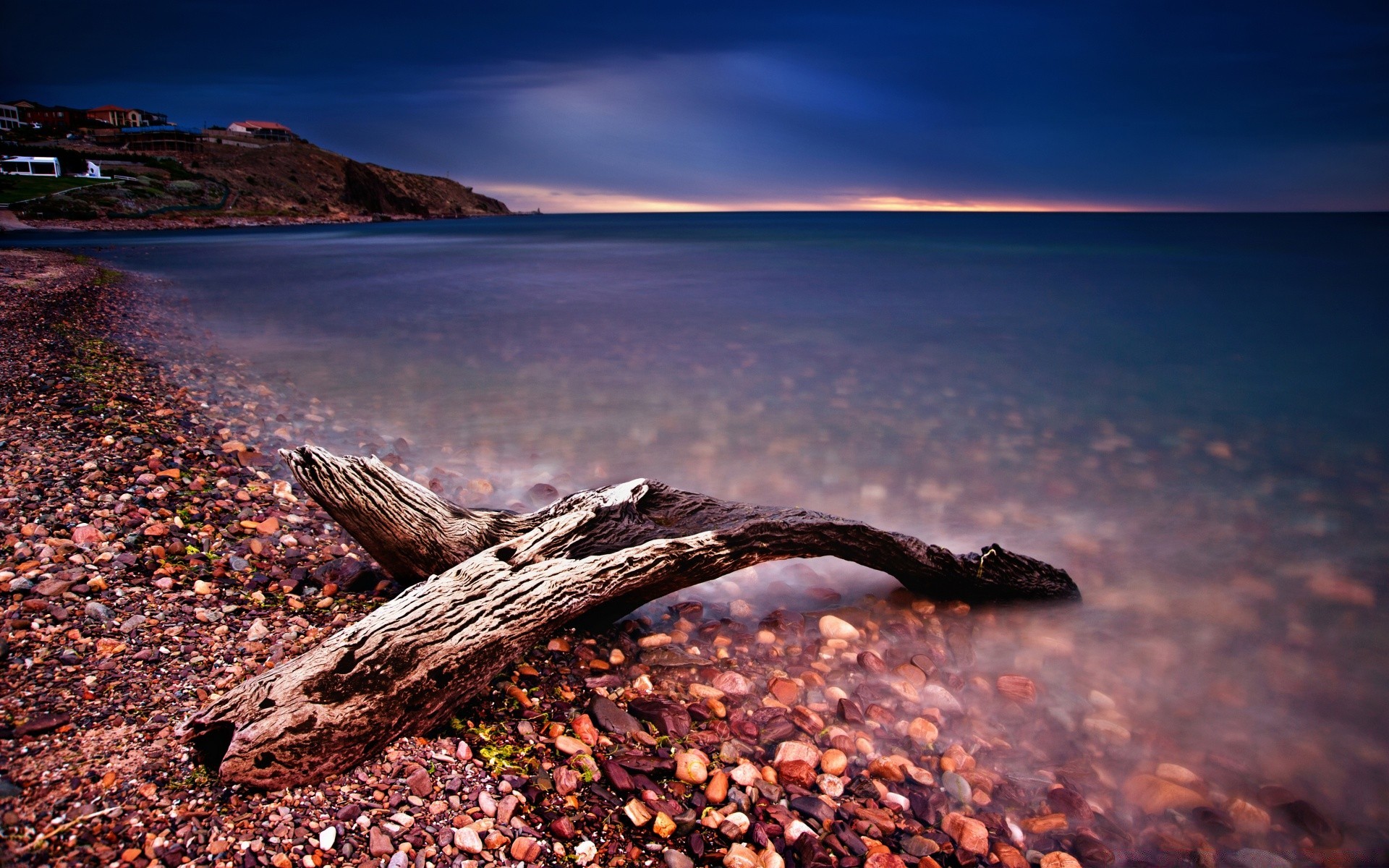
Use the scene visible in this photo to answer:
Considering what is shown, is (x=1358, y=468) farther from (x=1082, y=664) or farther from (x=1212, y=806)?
(x=1212, y=806)

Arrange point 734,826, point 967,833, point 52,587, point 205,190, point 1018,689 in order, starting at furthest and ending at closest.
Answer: point 205,190 < point 1018,689 < point 52,587 < point 967,833 < point 734,826

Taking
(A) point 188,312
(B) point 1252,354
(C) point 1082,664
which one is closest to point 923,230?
(B) point 1252,354

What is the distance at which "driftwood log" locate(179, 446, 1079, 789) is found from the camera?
2.19 meters

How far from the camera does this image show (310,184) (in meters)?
100

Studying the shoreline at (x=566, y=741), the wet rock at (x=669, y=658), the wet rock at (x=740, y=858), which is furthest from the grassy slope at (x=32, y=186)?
the wet rock at (x=740, y=858)

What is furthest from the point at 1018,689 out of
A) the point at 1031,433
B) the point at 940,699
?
the point at 1031,433

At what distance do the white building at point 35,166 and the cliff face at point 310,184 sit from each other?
13.4 metres

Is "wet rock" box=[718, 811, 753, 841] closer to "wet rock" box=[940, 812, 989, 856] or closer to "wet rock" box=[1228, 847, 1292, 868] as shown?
"wet rock" box=[940, 812, 989, 856]

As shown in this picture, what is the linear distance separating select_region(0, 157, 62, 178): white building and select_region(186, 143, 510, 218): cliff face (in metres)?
13.4

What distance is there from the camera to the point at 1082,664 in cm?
366

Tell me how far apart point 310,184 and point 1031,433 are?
11391cm

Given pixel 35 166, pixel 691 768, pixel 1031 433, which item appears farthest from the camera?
pixel 35 166

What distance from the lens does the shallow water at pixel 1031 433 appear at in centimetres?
373

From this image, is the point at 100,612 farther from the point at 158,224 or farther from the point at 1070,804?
the point at 158,224
